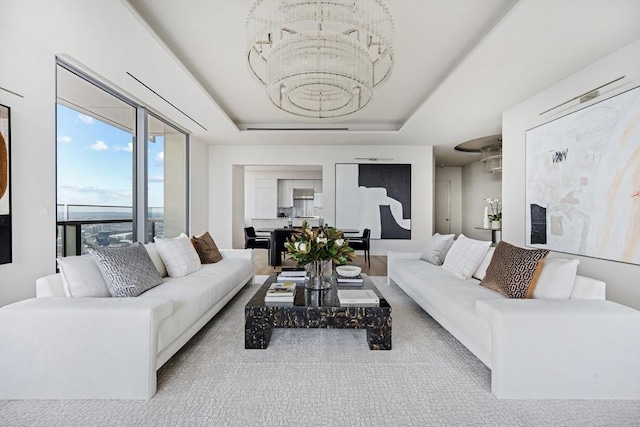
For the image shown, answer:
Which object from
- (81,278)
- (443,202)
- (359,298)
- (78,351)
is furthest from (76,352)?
(443,202)

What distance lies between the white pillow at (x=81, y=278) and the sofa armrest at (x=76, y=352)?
32 centimetres

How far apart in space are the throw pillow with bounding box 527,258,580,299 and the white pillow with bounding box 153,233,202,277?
3157mm

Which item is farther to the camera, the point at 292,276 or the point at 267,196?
the point at 267,196

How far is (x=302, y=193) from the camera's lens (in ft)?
36.2

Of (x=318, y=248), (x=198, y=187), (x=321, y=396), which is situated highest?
(x=198, y=187)

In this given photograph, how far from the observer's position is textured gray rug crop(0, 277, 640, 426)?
1.59m

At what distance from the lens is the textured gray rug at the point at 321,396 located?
1.59 metres

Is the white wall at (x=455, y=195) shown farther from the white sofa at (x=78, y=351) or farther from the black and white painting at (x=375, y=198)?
the white sofa at (x=78, y=351)

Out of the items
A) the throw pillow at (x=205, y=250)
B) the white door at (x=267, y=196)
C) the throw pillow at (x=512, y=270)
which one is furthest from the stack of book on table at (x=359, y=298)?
the white door at (x=267, y=196)

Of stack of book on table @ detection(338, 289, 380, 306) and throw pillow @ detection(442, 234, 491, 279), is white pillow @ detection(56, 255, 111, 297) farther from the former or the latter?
throw pillow @ detection(442, 234, 491, 279)

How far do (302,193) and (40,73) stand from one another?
851 cm

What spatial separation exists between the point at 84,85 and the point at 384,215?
608cm

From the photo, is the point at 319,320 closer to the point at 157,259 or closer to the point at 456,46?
the point at 157,259

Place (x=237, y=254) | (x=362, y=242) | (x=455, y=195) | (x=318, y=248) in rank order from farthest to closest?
(x=455, y=195) → (x=362, y=242) → (x=237, y=254) → (x=318, y=248)
